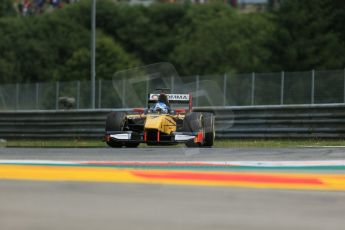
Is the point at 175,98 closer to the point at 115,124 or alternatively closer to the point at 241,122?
the point at 115,124

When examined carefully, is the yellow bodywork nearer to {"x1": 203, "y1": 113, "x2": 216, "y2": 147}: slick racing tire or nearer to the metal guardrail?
{"x1": 203, "y1": 113, "x2": 216, "y2": 147}: slick racing tire

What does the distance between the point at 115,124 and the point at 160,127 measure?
113 cm

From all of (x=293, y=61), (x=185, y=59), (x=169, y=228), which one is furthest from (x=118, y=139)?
(x=185, y=59)

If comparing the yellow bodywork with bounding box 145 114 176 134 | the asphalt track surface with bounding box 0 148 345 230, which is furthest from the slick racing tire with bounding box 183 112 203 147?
the asphalt track surface with bounding box 0 148 345 230

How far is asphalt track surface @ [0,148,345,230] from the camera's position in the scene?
549 centimetres

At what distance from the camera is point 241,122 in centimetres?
1800

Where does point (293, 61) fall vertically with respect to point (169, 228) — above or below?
above

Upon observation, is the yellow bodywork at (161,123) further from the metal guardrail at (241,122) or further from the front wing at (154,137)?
the metal guardrail at (241,122)

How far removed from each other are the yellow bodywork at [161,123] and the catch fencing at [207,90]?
10.2 feet

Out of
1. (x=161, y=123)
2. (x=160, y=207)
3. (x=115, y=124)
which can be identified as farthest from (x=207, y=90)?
(x=160, y=207)

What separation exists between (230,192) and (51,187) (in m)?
1.97

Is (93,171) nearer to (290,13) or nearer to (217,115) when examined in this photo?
(217,115)

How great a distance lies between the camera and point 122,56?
74875 millimetres

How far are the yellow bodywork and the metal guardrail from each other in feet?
13.3
